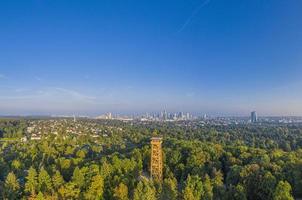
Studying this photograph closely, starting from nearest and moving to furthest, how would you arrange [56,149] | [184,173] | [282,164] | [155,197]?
[155,197] < [282,164] < [184,173] < [56,149]

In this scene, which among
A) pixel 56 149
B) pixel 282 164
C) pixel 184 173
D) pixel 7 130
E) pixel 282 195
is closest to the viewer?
pixel 282 195

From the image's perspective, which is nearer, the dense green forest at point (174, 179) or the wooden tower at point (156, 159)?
the dense green forest at point (174, 179)

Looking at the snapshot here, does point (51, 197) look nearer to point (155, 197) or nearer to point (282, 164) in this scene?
point (155, 197)

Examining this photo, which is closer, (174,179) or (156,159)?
(174,179)

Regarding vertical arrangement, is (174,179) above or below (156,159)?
below

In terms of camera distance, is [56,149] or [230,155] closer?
[230,155]

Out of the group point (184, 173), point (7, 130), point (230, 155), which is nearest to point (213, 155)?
point (230, 155)

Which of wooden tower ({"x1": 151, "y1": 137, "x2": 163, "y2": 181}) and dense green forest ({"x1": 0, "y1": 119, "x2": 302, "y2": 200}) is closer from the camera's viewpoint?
dense green forest ({"x1": 0, "y1": 119, "x2": 302, "y2": 200})

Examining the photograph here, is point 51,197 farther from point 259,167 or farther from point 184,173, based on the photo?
point 259,167
